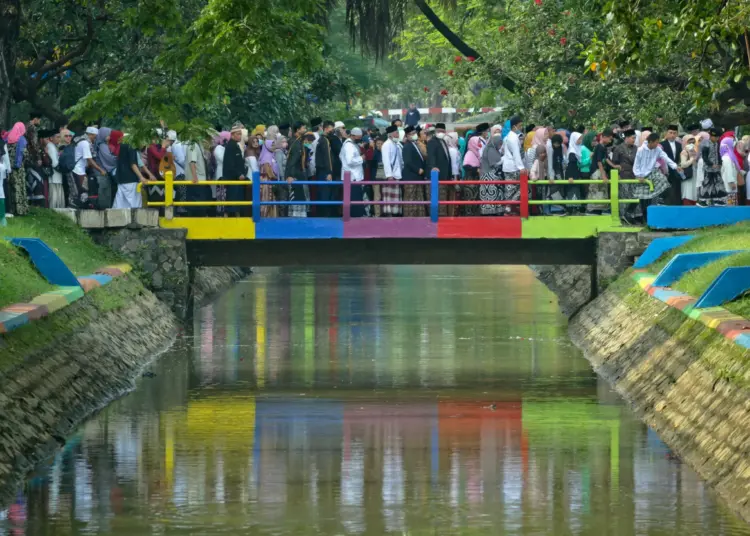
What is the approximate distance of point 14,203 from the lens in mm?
27719

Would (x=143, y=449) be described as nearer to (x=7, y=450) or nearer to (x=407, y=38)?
(x=7, y=450)

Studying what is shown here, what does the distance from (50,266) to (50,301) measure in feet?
8.85

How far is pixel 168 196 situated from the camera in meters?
29.2

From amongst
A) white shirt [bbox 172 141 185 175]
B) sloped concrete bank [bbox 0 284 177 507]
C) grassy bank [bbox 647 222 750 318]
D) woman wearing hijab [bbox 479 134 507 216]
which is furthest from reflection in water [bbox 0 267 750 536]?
white shirt [bbox 172 141 185 175]

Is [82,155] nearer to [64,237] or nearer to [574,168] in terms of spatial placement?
[64,237]

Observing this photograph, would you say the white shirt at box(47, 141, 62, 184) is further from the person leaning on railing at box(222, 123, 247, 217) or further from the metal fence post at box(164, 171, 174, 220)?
the person leaning on railing at box(222, 123, 247, 217)

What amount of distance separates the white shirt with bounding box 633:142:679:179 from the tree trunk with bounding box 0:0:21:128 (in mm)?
10078

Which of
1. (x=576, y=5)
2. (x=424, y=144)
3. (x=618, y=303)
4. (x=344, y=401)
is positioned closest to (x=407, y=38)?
(x=576, y=5)

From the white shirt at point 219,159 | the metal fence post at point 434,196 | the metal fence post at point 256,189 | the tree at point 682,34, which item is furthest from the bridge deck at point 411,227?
the tree at point 682,34

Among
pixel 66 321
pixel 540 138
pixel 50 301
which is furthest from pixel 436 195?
pixel 50 301

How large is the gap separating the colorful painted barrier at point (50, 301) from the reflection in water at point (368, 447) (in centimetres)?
136

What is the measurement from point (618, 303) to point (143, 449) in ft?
35.3

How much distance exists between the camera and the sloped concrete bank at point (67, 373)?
645 inches

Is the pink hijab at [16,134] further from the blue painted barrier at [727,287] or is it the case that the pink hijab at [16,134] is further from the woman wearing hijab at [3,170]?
the blue painted barrier at [727,287]
